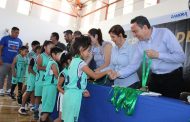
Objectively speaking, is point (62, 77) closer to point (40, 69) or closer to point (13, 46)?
point (40, 69)

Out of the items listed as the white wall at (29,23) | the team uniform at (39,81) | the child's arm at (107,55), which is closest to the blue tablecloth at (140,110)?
the child's arm at (107,55)

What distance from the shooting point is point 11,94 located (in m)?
5.66

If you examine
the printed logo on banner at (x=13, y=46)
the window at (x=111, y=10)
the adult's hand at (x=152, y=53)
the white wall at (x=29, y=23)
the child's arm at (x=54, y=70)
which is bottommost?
the child's arm at (x=54, y=70)

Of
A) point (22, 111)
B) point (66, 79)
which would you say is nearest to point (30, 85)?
point (22, 111)

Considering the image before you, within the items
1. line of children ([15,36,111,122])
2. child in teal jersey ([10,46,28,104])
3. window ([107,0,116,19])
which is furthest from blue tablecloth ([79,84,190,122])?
window ([107,0,116,19])

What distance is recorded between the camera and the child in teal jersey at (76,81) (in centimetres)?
215

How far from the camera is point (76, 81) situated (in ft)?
7.17

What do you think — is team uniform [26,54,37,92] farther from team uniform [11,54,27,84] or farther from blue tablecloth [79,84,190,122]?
blue tablecloth [79,84,190,122]

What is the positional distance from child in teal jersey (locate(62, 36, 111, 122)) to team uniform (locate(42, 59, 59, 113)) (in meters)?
1.14

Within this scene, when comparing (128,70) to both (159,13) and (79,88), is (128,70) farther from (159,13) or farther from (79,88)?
(159,13)

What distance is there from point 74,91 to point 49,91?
1.23 metres

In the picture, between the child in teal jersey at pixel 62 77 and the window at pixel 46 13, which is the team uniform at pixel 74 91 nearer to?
the child in teal jersey at pixel 62 77

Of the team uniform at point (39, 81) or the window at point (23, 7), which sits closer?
the team uniform at point (39, 81)

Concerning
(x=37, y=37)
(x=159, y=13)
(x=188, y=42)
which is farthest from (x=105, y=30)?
(x=188, y=42)
